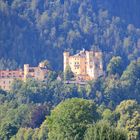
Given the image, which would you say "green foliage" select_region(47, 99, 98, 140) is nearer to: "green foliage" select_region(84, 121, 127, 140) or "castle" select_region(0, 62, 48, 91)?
"green foliage" select_region(84, 121, 127, 140)

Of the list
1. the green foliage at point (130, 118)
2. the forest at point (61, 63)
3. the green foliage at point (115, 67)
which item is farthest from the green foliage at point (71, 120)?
the green foliage at point (115, 67)

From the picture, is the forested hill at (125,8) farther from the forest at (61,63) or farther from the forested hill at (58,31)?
the forested hill at (58,31)

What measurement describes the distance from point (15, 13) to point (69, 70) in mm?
30320

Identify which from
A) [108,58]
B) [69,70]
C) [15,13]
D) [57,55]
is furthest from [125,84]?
[15,13]

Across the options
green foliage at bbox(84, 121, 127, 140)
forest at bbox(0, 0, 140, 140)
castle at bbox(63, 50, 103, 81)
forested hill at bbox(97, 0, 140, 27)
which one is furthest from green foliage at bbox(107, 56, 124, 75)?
green foliage at bbox(84, 121, 127, 140)

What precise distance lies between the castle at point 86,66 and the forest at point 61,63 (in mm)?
1165

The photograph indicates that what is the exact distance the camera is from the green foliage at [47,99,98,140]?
6875cm

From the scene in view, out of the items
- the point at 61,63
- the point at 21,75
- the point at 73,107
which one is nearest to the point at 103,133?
the point at 73,107

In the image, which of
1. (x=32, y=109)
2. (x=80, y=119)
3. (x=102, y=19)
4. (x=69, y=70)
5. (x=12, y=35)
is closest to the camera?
(x=80, y=119)

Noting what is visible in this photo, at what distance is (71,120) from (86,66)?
51.4 metres

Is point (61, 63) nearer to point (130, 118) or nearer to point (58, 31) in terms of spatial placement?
point (58, 31)

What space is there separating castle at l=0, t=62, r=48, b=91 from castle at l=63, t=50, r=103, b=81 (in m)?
2.68

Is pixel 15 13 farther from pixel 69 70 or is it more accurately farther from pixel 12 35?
pixel 69 70

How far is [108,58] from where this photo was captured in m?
135
